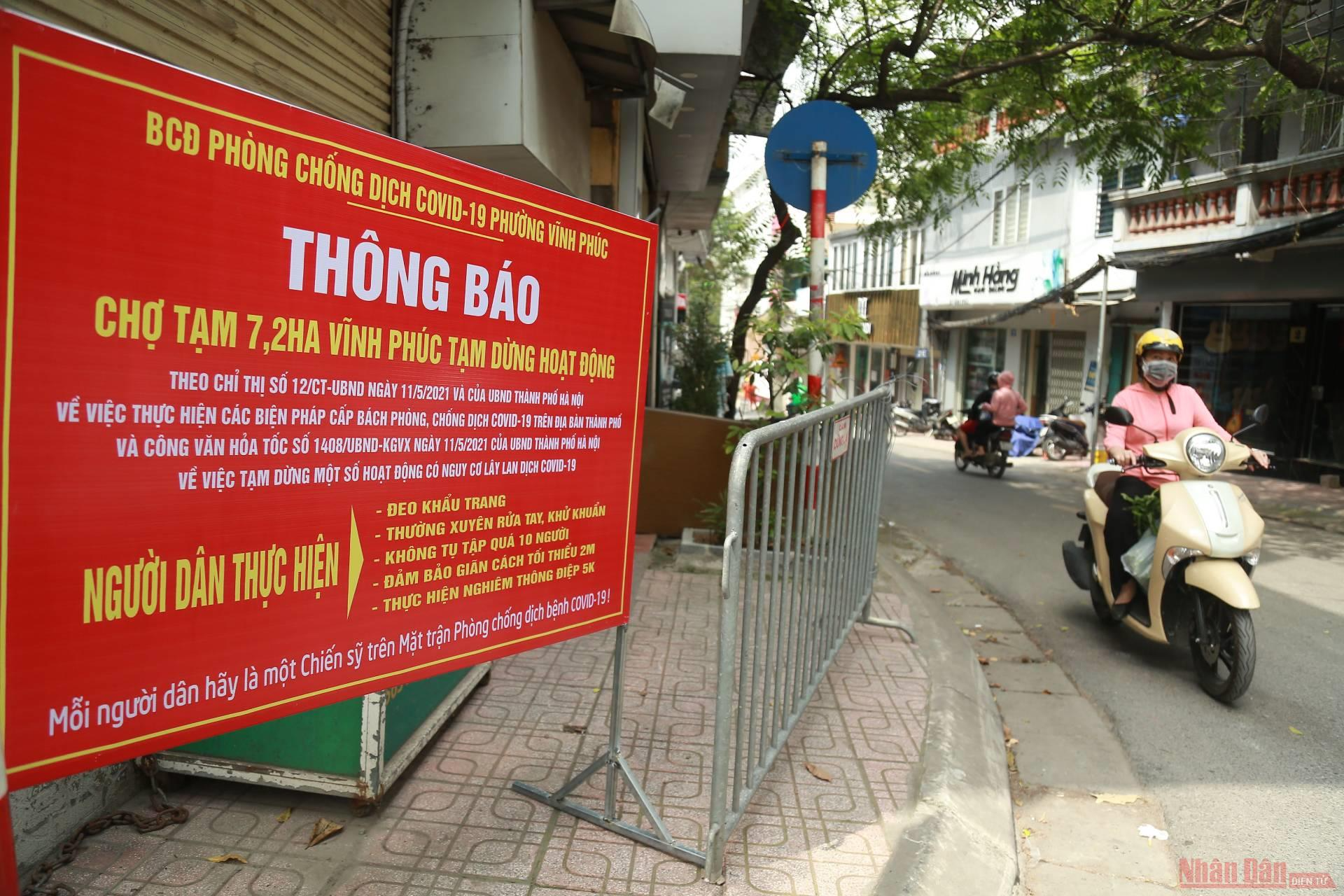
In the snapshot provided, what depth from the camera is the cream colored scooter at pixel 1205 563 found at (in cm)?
454

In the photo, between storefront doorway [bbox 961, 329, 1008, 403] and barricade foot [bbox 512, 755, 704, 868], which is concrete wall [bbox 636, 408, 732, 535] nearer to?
barricade foot [bbox 512, 755, 704, 868]

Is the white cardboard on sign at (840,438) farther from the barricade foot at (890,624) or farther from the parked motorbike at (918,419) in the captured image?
the parked motorbike at (918,419)

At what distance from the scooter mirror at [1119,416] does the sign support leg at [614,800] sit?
334cm

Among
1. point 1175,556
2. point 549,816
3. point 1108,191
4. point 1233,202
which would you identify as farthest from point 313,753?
point 1108,191

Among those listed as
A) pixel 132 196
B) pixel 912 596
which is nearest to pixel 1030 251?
pixel 912 596

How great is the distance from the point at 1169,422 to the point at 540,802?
13.6 feet

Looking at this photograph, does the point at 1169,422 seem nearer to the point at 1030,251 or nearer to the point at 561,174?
the point at 561,174

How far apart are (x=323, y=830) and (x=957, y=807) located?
6.77ft

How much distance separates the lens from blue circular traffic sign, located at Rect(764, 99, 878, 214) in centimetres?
560

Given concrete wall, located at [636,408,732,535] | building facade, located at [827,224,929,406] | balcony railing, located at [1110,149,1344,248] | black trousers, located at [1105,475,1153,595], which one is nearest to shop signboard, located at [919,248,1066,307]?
building facade, located at [827,224,929,406]

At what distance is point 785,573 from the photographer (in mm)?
3156

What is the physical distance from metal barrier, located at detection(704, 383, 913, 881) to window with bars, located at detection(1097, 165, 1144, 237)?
15.5 metres

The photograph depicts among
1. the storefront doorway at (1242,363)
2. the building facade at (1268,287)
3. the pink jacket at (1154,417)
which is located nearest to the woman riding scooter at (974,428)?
Result: the building facade at (1268,287)

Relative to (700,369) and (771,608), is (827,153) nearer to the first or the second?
(771,608)
